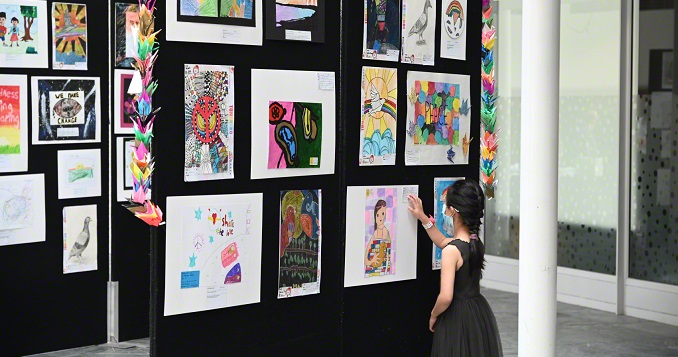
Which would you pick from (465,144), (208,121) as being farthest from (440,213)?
(208,121)

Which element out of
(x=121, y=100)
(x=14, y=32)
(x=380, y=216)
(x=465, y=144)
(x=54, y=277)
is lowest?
(x=54, y=277)

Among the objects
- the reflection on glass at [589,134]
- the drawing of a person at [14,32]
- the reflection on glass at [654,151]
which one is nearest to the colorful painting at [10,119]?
the drawing of a person at [14,32]

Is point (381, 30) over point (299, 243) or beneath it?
over

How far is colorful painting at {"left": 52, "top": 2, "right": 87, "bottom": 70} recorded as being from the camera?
6.91 m

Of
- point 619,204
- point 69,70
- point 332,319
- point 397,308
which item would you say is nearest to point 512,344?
point 619,204

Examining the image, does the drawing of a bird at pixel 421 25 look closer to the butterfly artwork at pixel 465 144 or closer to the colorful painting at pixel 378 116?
the colorful painting at pixel 378 116

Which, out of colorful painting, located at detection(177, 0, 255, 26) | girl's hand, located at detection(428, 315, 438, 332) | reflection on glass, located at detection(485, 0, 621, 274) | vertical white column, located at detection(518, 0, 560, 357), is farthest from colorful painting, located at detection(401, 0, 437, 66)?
reflection on glass, located at detection(485, 0, 621, 274)

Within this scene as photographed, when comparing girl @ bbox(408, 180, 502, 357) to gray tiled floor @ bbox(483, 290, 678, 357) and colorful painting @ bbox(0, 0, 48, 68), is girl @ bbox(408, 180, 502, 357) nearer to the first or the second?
gray tiled floor @ bbox(483, 290, 678, 357)

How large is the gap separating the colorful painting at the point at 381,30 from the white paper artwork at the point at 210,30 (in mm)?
698

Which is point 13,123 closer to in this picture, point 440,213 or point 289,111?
point 289,111

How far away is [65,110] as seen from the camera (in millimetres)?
6980

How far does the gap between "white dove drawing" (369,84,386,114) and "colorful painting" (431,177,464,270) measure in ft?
1.88

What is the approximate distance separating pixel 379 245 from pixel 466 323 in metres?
0.58

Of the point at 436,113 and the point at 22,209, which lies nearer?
the point at 436,113
